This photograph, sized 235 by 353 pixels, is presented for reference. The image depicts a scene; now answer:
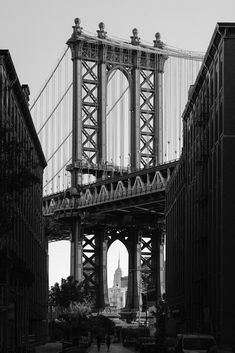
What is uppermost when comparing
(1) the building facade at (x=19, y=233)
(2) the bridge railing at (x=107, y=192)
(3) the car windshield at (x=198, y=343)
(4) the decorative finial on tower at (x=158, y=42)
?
(4) the decorative finial on tower at (x=158, y=42)

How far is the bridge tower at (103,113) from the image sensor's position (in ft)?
548

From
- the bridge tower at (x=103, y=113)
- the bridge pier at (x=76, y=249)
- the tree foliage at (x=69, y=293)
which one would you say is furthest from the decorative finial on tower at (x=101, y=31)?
the tree foliage at (x=69, y=293)

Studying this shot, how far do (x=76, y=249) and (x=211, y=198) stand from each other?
101668 millimetres

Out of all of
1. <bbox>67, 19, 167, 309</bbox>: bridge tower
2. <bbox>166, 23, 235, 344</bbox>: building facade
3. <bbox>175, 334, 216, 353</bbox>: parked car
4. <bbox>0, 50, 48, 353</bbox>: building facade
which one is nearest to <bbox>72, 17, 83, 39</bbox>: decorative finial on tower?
<bbox>67, 19, 167, 309</bbox>: bridge tower

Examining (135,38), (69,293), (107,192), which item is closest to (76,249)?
(107,192)

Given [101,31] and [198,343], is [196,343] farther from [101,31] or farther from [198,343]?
[101,31]

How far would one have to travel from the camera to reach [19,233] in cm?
9194

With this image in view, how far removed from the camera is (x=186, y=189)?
105625 millimetres

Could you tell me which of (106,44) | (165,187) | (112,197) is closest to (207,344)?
(165,187)

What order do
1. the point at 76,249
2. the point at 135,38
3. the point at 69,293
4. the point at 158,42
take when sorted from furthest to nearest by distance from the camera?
the point at 76,249 → the point at 158,42 → the point at 135,38 → the point at 69,293

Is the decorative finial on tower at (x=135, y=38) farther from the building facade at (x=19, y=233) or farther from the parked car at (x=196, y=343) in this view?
the parked car at (x=196, y=343)

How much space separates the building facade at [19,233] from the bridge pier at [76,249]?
38.9m

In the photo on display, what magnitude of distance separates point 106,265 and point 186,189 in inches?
3282

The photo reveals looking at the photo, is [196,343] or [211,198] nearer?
[196,343]
